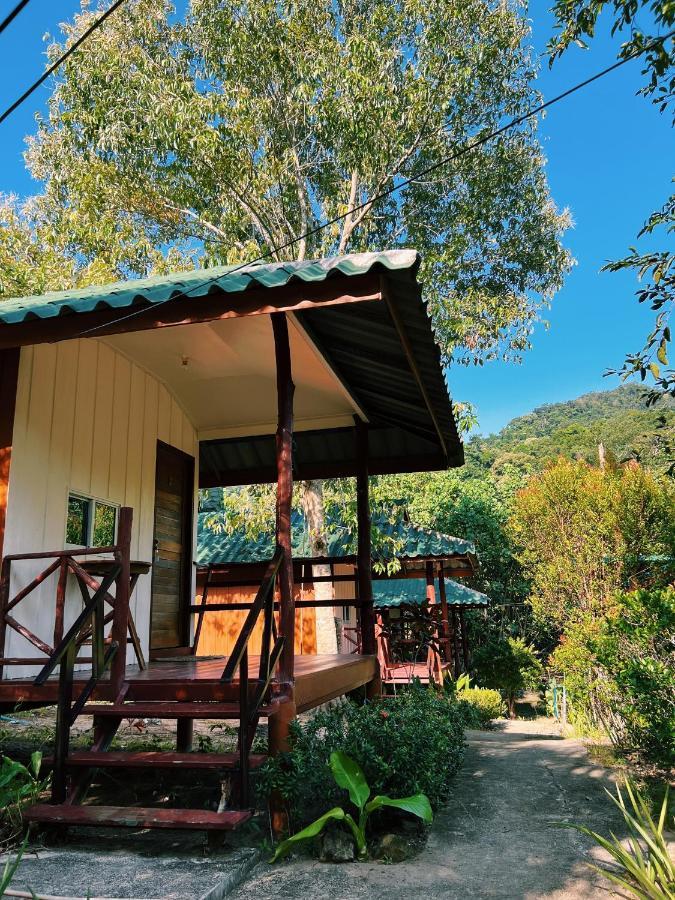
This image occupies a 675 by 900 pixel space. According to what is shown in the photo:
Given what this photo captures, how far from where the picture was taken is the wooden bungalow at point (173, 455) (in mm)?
4223

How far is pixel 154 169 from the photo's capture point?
Result: 594 inches

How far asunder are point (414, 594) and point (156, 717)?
16.5 meters

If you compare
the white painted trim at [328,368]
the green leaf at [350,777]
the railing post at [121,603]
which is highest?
the white painted trim at [328,368]

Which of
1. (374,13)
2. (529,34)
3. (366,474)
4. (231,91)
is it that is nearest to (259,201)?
(231,91)

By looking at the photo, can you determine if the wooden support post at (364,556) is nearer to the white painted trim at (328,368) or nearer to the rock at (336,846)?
the white painted trim at (328,368)

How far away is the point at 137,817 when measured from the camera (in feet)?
12.1

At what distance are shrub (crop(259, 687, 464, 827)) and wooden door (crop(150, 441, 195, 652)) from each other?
3040 mm

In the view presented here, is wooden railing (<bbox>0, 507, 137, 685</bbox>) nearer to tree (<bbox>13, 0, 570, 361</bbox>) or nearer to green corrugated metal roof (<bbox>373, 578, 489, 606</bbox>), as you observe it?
tree (<bbox>13, 0, 570, 361</bbox>)

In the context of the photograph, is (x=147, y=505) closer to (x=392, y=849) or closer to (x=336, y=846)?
(x=336, y=846)

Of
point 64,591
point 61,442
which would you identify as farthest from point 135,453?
point 64,591

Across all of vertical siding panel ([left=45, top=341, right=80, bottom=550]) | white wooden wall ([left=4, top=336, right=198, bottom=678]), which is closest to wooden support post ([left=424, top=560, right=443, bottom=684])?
white wooden wall ([left=4, top=336, right=198, bottom=678])

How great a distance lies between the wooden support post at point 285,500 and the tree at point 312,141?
9.04 meters

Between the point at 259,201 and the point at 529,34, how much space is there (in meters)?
7.07

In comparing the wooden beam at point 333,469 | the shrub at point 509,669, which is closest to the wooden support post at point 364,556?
the wooden beam at point 333,469
